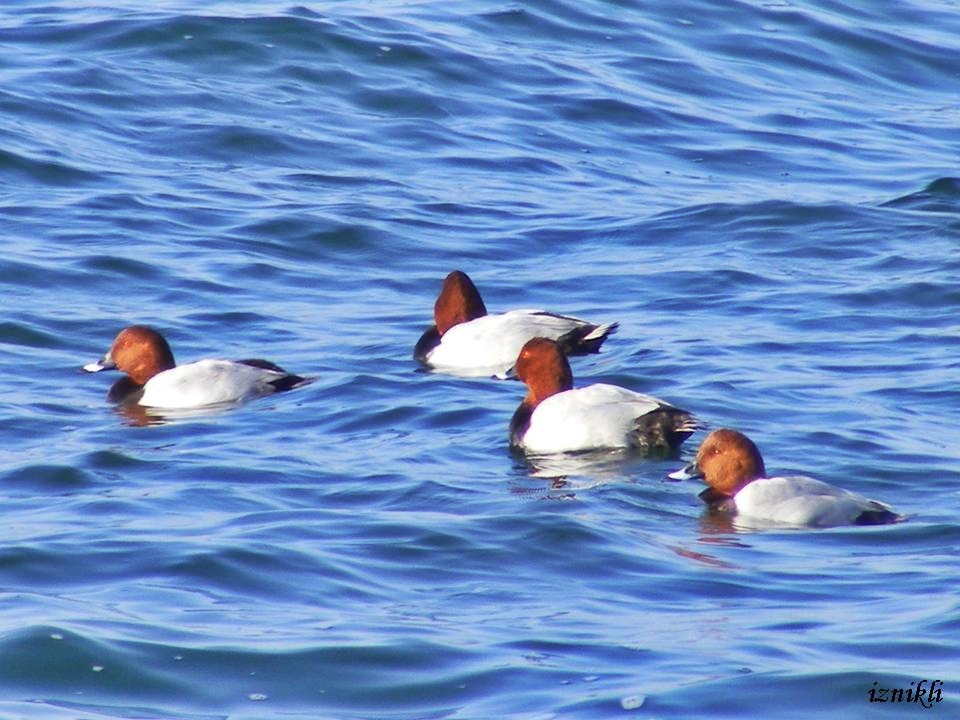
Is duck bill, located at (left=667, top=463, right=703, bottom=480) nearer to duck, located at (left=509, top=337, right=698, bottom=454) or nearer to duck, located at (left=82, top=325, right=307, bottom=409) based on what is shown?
duck, located at (left=509, top=337, right=698, bottom=454)

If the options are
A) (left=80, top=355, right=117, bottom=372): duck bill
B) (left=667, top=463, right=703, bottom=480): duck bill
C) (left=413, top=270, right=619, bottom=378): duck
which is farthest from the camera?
(left=413, top=270, right=619, bottom=378): duck

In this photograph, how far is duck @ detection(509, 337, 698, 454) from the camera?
9.75 metres

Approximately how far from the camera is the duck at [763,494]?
27.3 feet

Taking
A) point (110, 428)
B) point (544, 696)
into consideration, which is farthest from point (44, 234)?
point (544, 696)

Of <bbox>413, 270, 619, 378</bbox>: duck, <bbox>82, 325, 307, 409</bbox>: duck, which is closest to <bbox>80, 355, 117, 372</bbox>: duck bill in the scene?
<bbox>82, 325, 307, 409</bbox>: duck

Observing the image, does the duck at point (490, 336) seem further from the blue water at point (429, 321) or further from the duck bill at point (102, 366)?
the duck bill at point (102, 366)

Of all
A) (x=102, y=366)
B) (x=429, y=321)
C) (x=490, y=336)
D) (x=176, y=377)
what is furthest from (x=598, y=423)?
(x=429, y=321)

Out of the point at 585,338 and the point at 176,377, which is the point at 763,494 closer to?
the point at 585,338

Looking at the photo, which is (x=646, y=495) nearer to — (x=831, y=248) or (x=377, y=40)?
(x=831, y=248)

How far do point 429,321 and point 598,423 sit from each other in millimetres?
3241

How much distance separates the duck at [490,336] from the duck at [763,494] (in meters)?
2.77

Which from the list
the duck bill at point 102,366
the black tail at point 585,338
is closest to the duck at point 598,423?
the black tail at point 585,338

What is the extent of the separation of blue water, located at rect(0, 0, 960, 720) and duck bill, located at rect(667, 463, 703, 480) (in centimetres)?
8

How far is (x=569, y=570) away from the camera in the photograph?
7.72m
